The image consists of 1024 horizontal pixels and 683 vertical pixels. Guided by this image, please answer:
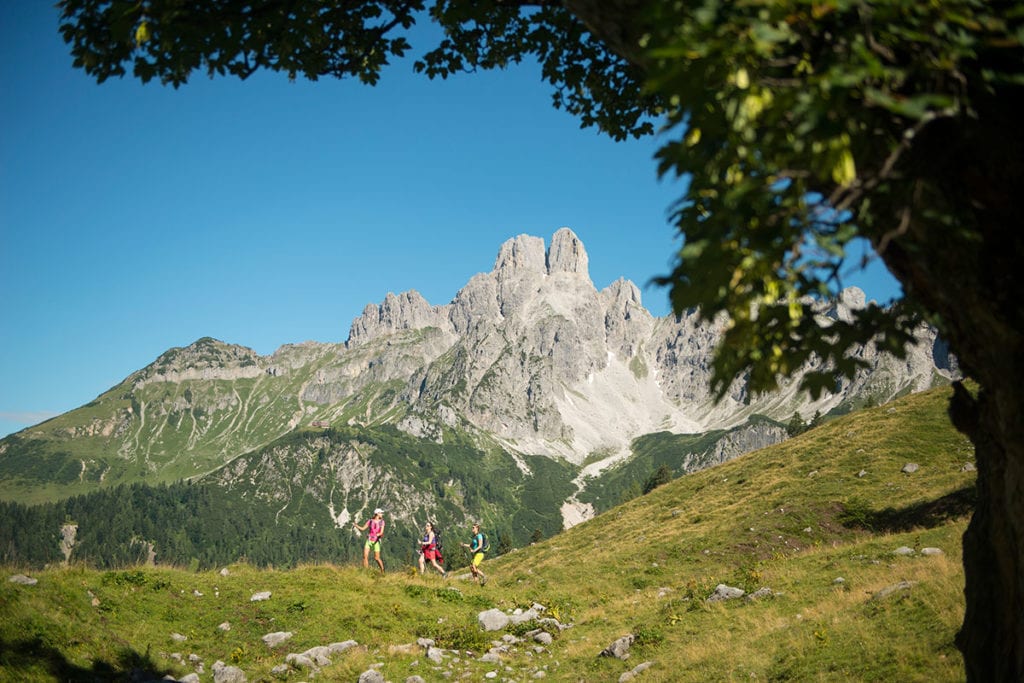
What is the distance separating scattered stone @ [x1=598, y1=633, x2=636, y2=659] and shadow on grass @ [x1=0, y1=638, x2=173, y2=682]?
35.1 feet

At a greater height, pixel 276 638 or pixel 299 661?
pixel 276 638

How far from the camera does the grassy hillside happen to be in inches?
489

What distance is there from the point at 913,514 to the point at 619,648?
16.0 meters

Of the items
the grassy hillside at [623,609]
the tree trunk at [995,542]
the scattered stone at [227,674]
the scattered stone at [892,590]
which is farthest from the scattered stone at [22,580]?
the scattered stone at [892,590]

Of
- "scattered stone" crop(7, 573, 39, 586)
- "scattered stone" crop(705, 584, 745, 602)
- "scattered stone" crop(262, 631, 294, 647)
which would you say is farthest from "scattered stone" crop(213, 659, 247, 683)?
"scattered stone" crop(705, 584, 745, 602)

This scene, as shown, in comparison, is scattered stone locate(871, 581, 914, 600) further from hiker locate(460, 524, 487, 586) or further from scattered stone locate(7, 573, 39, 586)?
scattered stone locate(7, 573, 39, 586)

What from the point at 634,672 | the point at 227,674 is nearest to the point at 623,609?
the point at 634,672

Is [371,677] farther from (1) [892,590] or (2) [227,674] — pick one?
(1) [892,590]

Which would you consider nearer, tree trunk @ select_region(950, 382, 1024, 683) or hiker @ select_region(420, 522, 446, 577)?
tree trunk @ select_region(950, 382, 1024, 683)

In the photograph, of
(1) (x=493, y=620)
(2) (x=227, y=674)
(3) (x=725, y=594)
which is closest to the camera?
(2) (x=227, y=674)

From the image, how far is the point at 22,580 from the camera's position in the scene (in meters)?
14.9

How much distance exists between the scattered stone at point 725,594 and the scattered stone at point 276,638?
12.5 m

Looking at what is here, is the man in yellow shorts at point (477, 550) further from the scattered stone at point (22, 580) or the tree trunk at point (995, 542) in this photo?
the tree trunk at point (995, 542)

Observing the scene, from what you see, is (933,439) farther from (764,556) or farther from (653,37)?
(653,37)
